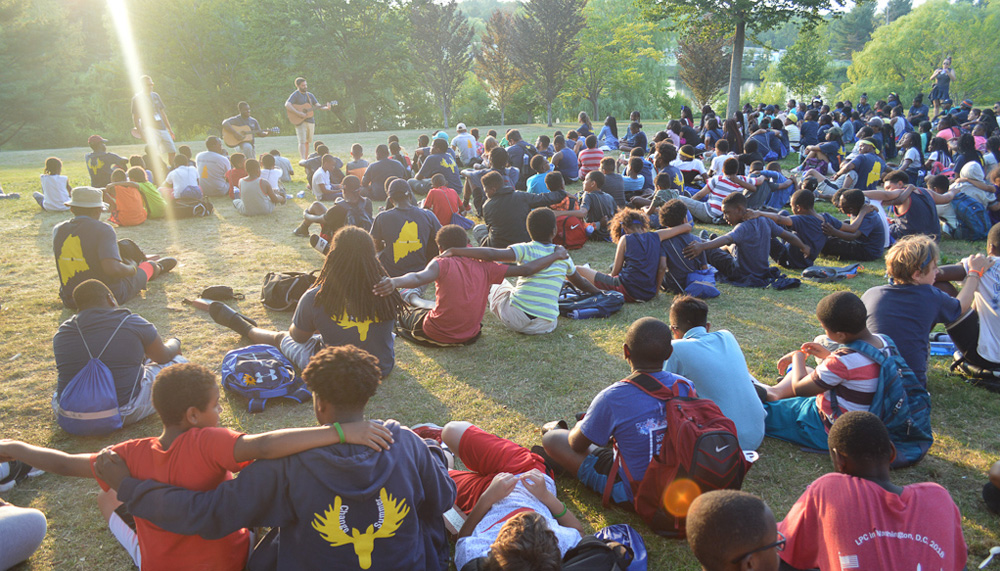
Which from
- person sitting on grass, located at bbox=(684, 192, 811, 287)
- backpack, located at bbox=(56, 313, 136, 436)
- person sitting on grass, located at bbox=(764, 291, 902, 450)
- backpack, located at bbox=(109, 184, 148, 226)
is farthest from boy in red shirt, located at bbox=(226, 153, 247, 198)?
person sitting on grass, located at bbox=(764, 291, 902, 450)

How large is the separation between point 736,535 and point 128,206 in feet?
40.8

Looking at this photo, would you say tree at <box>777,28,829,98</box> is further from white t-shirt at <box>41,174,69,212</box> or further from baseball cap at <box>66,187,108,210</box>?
baseball cap at <box>66,187,108,210</box>

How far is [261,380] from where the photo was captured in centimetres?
495

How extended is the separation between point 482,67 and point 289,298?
33.5m

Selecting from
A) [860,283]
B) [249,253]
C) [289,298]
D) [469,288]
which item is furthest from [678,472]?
[249,253]

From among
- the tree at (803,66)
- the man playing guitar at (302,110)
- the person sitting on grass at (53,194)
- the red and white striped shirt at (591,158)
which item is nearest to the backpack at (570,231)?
the red and white striped shirt at (591,158)

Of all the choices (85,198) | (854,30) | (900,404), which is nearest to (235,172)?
(85,198)

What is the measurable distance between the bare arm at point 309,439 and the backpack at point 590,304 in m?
4.54

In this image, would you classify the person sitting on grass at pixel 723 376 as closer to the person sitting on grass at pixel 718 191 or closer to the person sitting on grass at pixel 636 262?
the person sitting on grass at pixel 636 262

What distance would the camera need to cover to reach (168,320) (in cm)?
688

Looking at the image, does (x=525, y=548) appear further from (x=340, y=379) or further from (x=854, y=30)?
(x=854, y=30)

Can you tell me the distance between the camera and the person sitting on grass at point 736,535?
206cm

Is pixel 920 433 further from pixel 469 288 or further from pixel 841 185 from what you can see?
pixel 841 185

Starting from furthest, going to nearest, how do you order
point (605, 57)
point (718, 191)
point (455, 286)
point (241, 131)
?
point (605, 57), point (241, 131), point (718, 191), point (455, 286)
